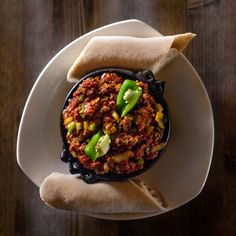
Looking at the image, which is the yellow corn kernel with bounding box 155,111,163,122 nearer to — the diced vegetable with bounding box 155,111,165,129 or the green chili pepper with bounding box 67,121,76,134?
the diced vegetable with bounding box 155,111,165,129

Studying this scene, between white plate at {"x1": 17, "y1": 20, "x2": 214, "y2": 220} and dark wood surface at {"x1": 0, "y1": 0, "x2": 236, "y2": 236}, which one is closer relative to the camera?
white plate at {"x1": 17, "y1": 20, "x2": 214, "y2": 220}

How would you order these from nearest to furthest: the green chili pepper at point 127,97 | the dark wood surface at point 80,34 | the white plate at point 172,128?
1. the green chili pepper at point 127,97
2. the white plate at point 172,128
3. the dark wood surface at point 80,34

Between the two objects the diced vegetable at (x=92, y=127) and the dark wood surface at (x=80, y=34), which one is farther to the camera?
the dark wood surface at (x=80, y=34)

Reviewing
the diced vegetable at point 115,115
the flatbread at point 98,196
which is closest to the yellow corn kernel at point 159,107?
the diced vegetable at point 115,115

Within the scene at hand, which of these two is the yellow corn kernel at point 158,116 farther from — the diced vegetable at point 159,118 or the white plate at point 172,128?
the white plate at point 172,128

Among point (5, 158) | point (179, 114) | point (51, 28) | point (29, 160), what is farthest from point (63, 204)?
point (51, 28)

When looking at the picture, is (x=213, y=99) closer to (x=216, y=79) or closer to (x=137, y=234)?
(x=216, y=79)

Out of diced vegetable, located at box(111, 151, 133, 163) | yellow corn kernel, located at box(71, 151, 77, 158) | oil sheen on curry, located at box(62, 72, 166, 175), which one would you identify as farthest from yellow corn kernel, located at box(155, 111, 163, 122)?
yellow corn kernel, located at box(71, 151, 77, 158)
